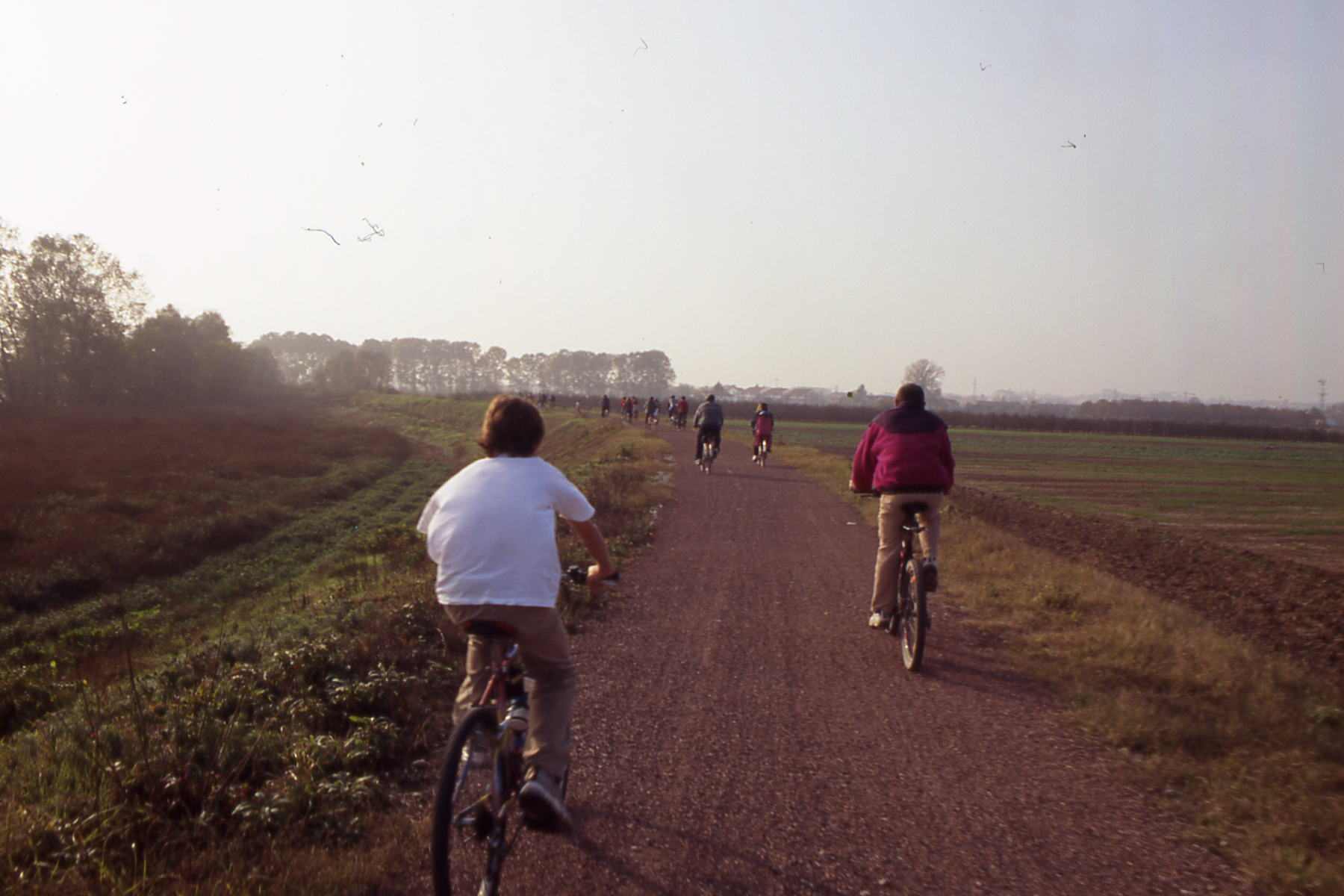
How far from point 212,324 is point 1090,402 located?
113959mm

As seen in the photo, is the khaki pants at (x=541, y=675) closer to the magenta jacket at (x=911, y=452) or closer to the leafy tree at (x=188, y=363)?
the magenta jacket at (x=911, y=452)

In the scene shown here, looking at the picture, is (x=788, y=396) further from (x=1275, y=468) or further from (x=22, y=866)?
(x=22, y=866)

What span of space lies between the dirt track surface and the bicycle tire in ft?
1.10

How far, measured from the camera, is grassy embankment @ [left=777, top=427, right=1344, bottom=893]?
3859mm

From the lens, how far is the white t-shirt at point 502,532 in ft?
10.1

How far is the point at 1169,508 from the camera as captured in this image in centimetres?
2544

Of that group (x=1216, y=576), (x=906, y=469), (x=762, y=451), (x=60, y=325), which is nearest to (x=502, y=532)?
(x=906, y=469)

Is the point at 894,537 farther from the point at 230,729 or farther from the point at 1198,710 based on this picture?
the point at 230,729

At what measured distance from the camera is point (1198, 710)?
558 centimetres

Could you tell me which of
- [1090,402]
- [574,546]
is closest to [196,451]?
[574,546]

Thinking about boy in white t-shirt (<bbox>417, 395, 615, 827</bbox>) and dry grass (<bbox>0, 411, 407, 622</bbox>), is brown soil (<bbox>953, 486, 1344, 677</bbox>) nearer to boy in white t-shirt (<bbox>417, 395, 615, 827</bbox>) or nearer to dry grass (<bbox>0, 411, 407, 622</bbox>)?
boy in white t-shirt (<bbox>417, 395, 615, 827</bbox>)

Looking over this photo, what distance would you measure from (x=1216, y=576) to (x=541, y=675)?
13.7 m

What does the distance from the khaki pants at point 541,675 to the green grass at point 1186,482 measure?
16991 mm

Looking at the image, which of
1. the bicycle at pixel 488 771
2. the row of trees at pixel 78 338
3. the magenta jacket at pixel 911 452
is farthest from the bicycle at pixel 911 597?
the row of trees at pixel 78 338
